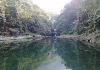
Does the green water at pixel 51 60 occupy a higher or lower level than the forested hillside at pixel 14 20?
lower

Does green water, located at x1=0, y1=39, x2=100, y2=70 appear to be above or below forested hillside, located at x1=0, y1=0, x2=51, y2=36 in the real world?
below

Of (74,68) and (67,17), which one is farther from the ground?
(67,17)

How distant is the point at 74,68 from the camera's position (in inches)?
1093

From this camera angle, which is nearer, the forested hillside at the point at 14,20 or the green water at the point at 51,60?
the green water at the point at 51,60

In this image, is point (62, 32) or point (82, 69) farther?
point (62, 32)

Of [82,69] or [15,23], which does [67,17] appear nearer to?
[15,23]

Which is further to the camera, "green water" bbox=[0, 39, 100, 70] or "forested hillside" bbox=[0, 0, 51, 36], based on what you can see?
"forested hillside" bbox=[0, 0, 51, 36]

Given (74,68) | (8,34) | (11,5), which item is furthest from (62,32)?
(74,68)

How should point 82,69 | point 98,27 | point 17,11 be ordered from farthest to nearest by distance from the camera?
1. point 17,11
2. point 98,27
3. point 82,69

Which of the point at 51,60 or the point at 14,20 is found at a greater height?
the point at 14,20

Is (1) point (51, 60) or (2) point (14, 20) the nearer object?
(1) point (51, 60)

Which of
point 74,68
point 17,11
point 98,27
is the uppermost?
point 17,11

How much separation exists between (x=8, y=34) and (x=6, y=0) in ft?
96.1

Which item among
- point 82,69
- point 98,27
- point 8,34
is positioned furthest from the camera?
point 8,34
